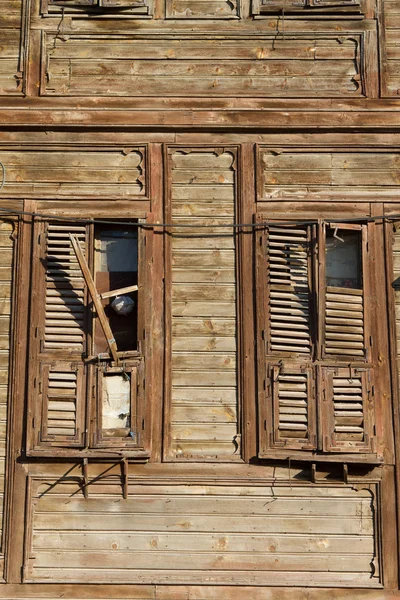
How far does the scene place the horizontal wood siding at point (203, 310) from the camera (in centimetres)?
700

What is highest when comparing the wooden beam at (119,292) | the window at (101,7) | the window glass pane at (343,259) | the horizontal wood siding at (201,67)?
the window at (101,7)

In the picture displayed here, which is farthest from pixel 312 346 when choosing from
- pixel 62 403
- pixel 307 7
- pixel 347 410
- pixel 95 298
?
pixel 307 7

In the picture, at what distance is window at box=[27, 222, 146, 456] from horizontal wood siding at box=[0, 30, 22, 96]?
166 centimetres

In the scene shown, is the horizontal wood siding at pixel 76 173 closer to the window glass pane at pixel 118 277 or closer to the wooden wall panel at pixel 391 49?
the window glass pane at pixel 118 277

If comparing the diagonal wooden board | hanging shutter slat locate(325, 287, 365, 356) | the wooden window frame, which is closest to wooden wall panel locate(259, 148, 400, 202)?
the wooden window frame

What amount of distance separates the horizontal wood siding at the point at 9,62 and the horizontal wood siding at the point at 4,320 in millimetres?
1565

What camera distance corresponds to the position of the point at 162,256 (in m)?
7.27

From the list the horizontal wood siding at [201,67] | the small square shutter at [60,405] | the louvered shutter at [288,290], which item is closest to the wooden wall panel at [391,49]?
the horizontal wood siding at [201,67]

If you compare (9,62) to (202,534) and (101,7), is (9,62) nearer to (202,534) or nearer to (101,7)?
(101,7)

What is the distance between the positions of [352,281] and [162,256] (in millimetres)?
2165

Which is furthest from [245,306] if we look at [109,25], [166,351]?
[109,25]

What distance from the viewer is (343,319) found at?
7.16 metres

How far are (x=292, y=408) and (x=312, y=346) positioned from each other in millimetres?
703

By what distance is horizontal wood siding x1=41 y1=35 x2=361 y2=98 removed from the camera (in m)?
7.54
